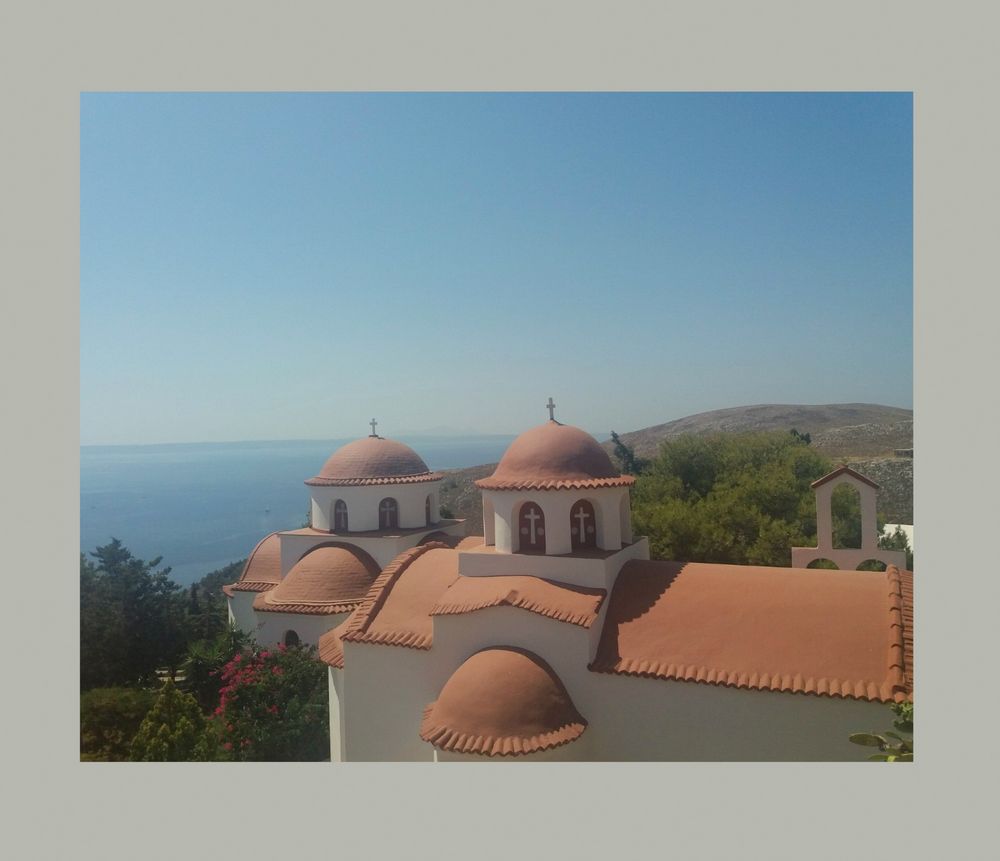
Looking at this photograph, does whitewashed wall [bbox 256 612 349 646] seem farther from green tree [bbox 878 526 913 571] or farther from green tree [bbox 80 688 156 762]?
green tree [bbox 878 526 913 571]

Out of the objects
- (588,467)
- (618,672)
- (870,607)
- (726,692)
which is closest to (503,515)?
(588,467)

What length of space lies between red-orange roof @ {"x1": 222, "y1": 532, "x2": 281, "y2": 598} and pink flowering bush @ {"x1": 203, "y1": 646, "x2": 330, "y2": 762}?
199 inches

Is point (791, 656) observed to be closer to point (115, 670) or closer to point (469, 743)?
point (469, 743)

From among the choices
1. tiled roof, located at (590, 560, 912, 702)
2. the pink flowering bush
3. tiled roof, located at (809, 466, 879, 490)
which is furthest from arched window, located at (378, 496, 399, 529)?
tiled roof, located at (809, 466, 879, 490)

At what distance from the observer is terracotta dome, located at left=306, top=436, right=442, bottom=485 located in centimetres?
1556

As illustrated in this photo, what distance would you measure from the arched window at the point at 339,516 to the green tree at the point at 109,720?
5395 mm

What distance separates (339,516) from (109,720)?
6310 mm

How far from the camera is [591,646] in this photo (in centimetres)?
799

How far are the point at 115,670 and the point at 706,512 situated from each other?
16.1m

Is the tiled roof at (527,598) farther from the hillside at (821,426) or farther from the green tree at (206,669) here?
the hillside at (821,426)

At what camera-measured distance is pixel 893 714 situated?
6668mm

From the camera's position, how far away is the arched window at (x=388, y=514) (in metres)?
15.7

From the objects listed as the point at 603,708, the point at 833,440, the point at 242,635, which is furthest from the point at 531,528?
the point at 833,440

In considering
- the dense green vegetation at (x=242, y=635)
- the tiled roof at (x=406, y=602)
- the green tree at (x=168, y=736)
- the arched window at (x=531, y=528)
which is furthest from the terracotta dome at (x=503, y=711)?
the green tree at (x=168, y=736)
